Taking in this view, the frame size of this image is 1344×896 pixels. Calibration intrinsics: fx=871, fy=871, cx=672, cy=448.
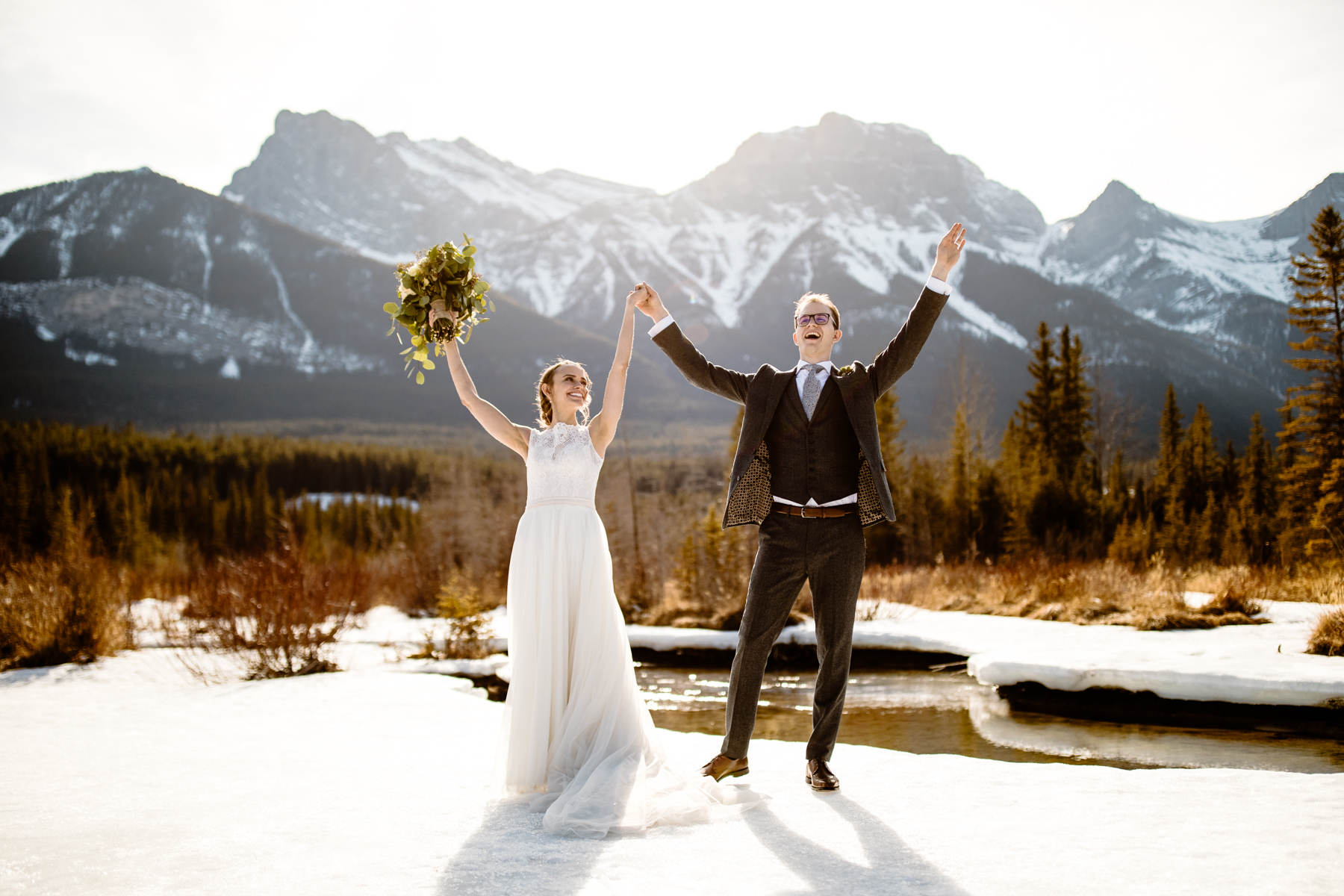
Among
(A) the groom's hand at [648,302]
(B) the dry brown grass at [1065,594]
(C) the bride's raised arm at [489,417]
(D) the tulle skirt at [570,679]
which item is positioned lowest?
(B) the dry brown grass at [1065,594]

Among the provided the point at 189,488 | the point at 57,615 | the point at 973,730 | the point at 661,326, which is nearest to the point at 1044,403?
the point at 973,730

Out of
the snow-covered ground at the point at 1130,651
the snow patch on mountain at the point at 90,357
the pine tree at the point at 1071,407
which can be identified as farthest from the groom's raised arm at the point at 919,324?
the snow patch on mountain at the point at 90,357

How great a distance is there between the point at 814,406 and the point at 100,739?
5.43 m

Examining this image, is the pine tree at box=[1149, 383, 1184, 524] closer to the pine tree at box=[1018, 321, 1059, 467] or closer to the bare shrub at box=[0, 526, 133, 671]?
the pine tree at box=[1018, 321, 1059, 467]

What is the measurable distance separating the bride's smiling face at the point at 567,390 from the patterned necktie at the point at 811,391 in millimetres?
1108

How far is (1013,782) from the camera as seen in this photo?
4.21m

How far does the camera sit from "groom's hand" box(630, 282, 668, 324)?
4.33 meters

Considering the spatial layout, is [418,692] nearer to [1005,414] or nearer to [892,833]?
[892,833]

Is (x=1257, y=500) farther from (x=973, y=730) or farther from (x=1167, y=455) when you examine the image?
(x=973, y=730)

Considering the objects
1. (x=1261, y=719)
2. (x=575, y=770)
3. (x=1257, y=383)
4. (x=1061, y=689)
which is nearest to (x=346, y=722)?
(x=575, y=770)

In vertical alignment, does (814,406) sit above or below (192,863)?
above

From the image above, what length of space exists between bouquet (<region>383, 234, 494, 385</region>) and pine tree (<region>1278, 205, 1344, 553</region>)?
20710 millimetres

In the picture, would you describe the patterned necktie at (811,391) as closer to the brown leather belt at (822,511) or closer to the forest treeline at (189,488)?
the brown leather belt at (822,511)

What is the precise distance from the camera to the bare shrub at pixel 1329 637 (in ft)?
25.4
